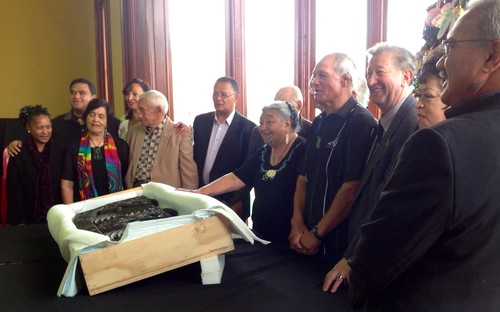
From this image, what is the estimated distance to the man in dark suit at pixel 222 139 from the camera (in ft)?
10.2

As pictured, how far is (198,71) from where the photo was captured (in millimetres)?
4715

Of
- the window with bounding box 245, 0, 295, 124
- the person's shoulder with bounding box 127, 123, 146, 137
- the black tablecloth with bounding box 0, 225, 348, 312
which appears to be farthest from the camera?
the window with bounding box 245, 0, 295, 124

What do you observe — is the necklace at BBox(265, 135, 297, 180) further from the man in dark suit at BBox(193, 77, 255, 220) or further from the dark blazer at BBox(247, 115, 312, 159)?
the man in dark suit at BBox(193, 77, 255, 220)

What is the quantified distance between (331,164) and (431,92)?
21.7 inches

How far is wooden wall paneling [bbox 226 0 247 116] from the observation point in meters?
4.25

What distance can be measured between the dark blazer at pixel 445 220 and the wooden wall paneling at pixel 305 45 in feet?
9.92

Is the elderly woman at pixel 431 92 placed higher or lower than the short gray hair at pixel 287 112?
higher

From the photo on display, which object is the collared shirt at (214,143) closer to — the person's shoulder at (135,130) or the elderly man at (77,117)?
the person's shoulder at (135,130)

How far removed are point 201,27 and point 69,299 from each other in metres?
3.62

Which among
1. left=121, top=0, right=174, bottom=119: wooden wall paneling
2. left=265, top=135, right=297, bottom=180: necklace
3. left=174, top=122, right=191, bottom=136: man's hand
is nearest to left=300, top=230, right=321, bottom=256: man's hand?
left=265, top=135, right=297, bottom=180: necklace

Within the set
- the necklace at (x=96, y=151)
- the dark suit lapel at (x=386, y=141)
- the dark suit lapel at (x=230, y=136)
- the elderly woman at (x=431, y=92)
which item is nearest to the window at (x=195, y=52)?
the dark suit lapel at (x=230, y=136)

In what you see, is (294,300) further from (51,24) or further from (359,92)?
(51,24)

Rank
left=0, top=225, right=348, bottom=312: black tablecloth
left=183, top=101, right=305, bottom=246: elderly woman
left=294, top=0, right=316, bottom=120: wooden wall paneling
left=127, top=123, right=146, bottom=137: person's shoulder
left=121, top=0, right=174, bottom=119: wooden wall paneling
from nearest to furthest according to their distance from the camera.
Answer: left=0, top=225, right=348, bottom=312: black tablecloth → left=183, top=101, right=305, bottom=246: elderly woman → left=127, top=123, right=146, bottom=137: person's shoulder → left=294, top=0, right=316, bottom=120: wooden wall paneling → left=121, top=0, right=174, bottom=119: wooden wall paneling

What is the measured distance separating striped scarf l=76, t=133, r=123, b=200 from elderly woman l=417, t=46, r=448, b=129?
6.68ft
